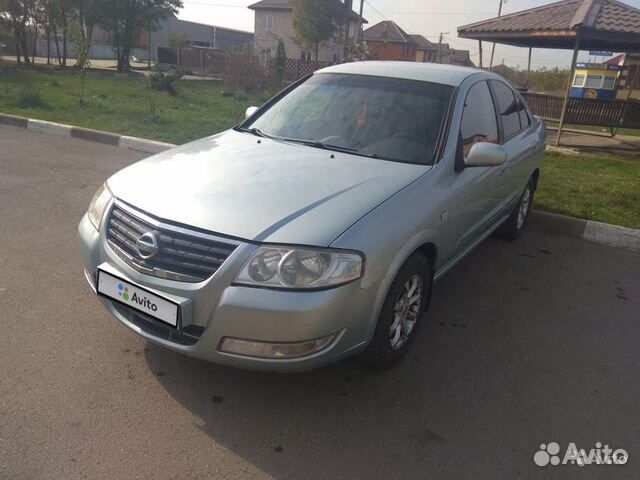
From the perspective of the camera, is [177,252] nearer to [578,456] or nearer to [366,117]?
[366,117]

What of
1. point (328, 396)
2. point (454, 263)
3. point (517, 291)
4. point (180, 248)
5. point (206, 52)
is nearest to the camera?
point (180, 248)

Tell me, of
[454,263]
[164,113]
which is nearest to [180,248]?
[454,263]

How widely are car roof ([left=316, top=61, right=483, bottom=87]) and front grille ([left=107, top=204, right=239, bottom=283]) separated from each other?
2.15 metres

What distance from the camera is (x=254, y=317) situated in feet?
7.20

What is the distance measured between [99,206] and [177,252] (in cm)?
79

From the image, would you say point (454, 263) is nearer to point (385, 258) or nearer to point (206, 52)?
point (385, 258)

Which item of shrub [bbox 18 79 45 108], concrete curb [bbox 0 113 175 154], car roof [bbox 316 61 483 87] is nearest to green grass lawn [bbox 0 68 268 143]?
shrub [bbox 18 79 45 108]

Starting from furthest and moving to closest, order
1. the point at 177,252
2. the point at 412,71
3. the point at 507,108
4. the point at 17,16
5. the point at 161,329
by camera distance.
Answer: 1. the point at 17,16
2. the point at 507,108
3. the point at 412,71
4. the point at 161,329
5. the point at 177,252

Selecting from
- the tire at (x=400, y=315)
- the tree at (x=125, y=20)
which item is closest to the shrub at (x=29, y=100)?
the tire at (x=400, y=315)

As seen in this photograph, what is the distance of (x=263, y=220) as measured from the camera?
2357 mm

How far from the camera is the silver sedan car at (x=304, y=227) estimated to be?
2.24 m

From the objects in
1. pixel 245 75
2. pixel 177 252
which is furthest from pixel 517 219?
pixel 245 75

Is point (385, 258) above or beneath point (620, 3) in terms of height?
beneath

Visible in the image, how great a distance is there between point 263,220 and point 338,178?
0.63 meters
